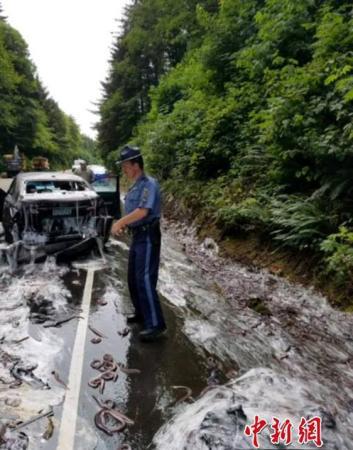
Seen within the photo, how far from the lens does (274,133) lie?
7621 millimetres

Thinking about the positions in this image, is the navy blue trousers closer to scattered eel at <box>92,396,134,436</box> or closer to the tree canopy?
scattered eel at <box>92,396,134,436</box>

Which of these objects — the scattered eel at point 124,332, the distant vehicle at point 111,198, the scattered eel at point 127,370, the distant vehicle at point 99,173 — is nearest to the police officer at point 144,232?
the scattered eel at point 124,332

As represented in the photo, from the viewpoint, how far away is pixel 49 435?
288 centimetres

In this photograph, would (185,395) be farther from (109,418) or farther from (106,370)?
(106,370)

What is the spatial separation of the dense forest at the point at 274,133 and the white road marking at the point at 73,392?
3427 mm

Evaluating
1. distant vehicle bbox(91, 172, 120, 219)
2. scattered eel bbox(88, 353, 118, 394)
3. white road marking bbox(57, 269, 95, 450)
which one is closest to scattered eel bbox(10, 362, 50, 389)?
white road marking bbox(57, 269, 95, 450)

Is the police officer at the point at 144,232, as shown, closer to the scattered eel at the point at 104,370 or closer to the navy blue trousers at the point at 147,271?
the navy blue trousers at the point at 147,271

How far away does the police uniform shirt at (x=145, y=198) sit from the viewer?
4344 millimetres

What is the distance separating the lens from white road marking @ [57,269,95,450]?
9.38ft

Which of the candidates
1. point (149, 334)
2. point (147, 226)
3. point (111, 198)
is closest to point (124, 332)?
point (149, 334)

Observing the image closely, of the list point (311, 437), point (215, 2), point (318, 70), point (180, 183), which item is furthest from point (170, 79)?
point (311, 437)

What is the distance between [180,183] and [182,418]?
35.8 feet

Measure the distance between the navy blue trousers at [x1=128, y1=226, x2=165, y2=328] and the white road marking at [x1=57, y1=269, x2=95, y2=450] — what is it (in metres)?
0.79
